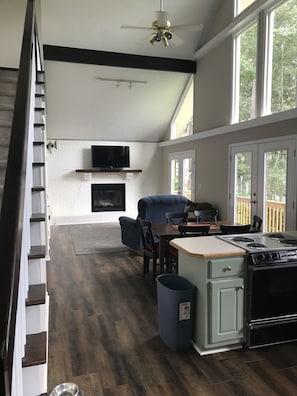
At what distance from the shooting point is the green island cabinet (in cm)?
261

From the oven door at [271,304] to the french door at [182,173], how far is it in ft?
17.9

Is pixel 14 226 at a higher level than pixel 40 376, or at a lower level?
higher

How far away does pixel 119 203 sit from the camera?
1027 centimetres

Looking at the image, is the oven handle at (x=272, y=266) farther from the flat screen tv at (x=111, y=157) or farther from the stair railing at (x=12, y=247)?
the flat screen tv at (x=111, y=157)

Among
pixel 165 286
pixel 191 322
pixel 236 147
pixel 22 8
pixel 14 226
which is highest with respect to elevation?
pixel 22 8

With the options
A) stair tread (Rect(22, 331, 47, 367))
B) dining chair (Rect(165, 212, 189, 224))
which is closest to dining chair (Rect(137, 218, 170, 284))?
dining chair (Rect(165, 212, 189, 224))

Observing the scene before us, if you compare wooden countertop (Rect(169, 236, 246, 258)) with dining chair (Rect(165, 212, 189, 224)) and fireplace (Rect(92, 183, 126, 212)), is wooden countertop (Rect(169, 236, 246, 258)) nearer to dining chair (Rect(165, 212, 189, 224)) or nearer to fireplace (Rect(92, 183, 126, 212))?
dining chair (Rect(165, 212, 189, 224))

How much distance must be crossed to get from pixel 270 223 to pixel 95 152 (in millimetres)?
6111

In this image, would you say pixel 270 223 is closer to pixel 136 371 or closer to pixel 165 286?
pixel 165 286

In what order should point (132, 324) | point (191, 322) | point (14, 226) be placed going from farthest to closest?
point (132, 324)
point (191, 322)
point (14, 226)

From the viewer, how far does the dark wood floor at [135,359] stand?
7.52 feet

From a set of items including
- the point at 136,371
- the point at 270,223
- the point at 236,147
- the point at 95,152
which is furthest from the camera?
the point at 95,152

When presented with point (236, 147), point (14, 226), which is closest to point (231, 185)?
point (236, 147)

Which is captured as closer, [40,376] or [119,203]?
[40,376]
